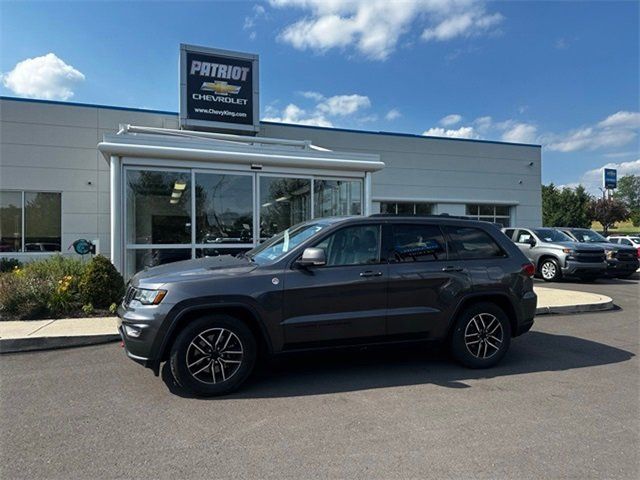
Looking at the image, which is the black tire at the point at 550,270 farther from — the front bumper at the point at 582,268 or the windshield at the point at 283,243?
the windshield at the point at 283,243

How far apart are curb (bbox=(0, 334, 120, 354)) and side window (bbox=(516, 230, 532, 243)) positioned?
14.0m

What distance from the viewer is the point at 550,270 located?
15.2 m

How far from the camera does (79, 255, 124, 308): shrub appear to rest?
8414 mm

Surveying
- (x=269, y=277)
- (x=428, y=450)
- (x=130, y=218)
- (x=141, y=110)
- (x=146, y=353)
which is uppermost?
(x=141, y=110)

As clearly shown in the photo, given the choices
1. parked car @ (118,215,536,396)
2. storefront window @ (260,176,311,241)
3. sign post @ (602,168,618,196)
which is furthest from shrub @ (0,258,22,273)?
sign post @ (602,168,618,196)

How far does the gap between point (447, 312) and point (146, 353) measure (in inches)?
128

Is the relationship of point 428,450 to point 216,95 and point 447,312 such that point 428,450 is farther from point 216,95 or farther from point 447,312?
point 216,95

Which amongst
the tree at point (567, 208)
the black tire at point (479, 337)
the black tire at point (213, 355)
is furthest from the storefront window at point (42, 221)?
the tree at point (567, 208)

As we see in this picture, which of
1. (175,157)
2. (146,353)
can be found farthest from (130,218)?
(146,353)

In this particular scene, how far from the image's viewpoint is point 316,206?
11.9 m

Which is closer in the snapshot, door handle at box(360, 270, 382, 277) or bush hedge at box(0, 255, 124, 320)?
door handle at box(360, 270, 382, 277)

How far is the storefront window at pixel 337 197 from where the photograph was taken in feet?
39.0

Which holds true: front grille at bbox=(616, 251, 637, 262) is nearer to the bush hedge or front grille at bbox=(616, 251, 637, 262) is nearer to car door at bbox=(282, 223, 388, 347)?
car door at bbox=(282, 223, 388, 347)

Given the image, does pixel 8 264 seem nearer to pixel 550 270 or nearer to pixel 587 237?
pixel 550 270
